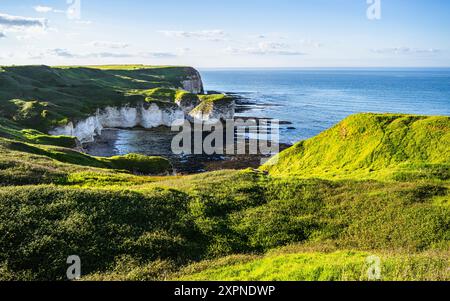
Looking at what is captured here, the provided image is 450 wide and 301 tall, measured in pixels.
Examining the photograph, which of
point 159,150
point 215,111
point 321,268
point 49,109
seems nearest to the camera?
point 321,268

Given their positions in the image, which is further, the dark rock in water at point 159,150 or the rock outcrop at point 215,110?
the rock outcrop at point 215,110

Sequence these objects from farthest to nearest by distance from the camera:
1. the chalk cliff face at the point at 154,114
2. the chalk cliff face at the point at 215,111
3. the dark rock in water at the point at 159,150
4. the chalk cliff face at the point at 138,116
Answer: the chalk cliff face at the point at 215,111
the chalk cliff face at the point at 138,116
the chalk cliff face at the point at 154,114
the dark rock in water at the point at 159,150

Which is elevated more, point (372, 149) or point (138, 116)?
point (138, 116)

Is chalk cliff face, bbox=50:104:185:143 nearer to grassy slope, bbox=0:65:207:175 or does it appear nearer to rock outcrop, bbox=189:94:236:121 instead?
grassy slope, bbox=0:65:207:175

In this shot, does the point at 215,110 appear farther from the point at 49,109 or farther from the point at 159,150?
the point at 49,109

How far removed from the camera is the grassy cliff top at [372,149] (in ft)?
134

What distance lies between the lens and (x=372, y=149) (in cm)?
4547

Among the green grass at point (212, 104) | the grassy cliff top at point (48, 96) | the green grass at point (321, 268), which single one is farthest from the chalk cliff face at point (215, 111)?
the green grass at point (321, 268)

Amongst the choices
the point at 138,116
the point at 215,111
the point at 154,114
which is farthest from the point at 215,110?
the point at 138,116

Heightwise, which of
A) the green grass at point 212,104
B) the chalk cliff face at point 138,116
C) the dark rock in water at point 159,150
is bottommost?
the dark rock in water at point 159,150

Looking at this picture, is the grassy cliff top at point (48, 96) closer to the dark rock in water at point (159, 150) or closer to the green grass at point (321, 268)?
the dark rock in water at point (159, 150)
